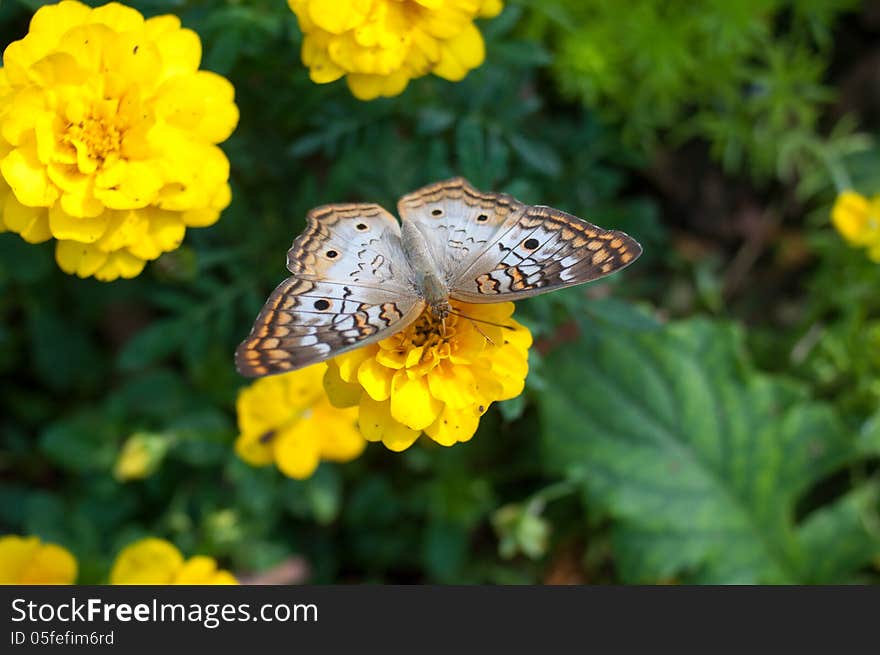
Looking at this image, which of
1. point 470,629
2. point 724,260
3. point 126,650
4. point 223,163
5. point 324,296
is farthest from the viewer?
point 724,260

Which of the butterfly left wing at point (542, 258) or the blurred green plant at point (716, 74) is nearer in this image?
the butterfly left wing at point (542, 258)

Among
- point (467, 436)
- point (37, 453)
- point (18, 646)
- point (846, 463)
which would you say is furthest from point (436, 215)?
point (37, 453)

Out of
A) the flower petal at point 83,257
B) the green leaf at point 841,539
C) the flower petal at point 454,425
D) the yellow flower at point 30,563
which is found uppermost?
the flower petal at point 83,257

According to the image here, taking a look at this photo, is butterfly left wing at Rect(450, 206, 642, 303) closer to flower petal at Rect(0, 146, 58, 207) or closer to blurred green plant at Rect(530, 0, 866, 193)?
flower petal at Rect(0, 146, 58, 207)

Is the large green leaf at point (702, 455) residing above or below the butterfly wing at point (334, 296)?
below

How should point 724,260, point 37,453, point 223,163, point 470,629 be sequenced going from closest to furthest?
point 223,163
point 470,629
point 37,453
point 724,260

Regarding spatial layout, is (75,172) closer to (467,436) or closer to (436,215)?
(436,215)

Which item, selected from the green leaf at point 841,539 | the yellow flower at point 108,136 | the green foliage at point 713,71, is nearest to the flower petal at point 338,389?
the yellow flower at point 108,136

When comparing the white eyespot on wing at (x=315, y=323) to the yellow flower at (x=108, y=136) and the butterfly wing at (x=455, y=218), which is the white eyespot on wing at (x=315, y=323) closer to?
the butterfly wing at (x=455, y=218)

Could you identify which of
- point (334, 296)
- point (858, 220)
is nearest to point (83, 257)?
point (334, 296)
